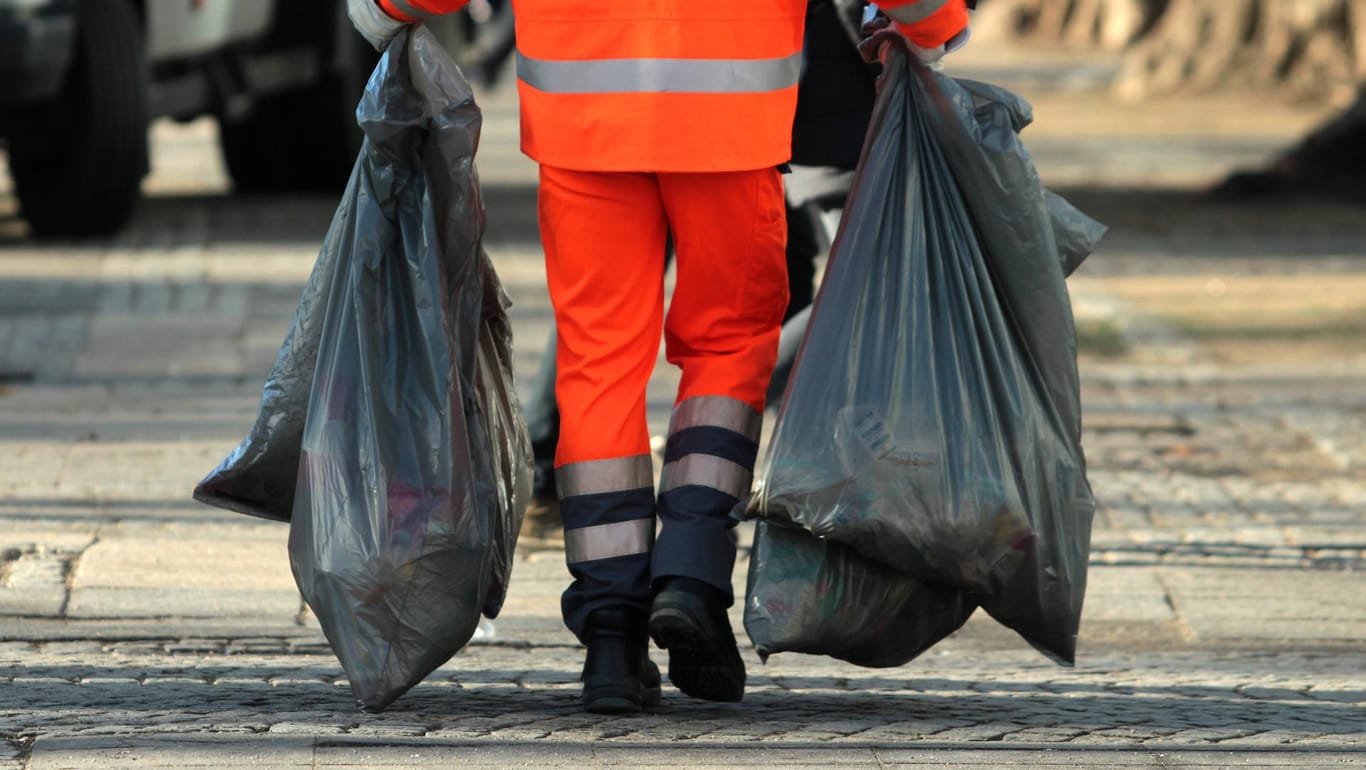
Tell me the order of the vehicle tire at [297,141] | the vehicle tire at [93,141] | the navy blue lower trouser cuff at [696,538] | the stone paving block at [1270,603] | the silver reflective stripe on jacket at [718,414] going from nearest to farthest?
the navy blue lower trouser cuff at [696,538]
the silver reflective stripe on jacket at [718,414]
the stone paving block at [1270,603]
the vehicle tire at [93,141]
the vehicle tire at [297,141]

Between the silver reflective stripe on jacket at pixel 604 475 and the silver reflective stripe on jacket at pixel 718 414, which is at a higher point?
the silver reflective stripe on jacket at pixel 718 414

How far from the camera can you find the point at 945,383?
3191 millimetres

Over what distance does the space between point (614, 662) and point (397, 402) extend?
51 centimetres

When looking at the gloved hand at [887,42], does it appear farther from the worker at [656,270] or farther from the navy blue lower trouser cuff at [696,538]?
the navy blue lower trouser cuff at [696,538]

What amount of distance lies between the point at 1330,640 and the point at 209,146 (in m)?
10.6

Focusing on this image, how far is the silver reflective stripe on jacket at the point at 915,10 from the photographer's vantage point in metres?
3.18

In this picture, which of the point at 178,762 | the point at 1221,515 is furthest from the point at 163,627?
the point at 1221,515

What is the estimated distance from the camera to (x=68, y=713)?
10.6 ft

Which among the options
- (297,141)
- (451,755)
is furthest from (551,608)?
(297,141)

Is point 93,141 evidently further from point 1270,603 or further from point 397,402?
point 397,402

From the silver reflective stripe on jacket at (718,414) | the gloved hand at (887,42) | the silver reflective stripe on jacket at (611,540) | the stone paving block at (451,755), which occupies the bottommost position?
the stone paving block at (451,755)

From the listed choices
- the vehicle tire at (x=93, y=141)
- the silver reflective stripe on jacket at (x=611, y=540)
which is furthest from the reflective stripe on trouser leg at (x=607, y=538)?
the vehicle tire at (x=93, y=141)

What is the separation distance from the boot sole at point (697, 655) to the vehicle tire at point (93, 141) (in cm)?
563

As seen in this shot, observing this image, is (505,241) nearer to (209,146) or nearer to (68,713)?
(209,146)
